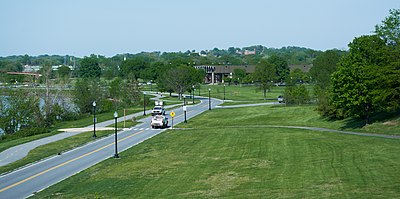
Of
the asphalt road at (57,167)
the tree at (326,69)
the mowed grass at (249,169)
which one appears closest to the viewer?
the mowed grass at (249,169)

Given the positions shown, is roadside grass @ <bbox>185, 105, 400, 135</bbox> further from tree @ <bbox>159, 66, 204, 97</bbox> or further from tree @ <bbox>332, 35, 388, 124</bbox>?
tree @ <bbox>159, 66, 204, 97</bbox>

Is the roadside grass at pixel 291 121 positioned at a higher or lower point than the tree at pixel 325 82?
lower

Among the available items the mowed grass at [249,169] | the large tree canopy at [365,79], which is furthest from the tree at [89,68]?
the large tree canopy at [365,79]

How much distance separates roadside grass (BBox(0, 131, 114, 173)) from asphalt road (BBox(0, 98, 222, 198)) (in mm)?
701

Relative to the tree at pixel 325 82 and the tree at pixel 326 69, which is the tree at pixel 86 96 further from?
the tree at pixel 326 69

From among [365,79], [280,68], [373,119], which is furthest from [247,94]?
[365,79]

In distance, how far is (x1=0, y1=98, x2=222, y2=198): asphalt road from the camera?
2327 centimetres

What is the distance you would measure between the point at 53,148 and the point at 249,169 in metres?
17.1

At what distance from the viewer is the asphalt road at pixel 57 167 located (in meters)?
23.3

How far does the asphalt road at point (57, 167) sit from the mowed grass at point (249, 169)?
0.94 meters

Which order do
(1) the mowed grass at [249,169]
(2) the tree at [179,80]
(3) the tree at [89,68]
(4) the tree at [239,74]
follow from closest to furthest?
(1) the mowed grass at [249,169]
(2) the tree at [179,80]
(4) the tree at [239,74]
(3) the tree at [89,68]

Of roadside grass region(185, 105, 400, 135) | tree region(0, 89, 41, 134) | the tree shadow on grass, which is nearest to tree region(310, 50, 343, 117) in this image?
roadside grass region(185, 105, 400, 135)

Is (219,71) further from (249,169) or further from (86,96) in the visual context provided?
(249,169)

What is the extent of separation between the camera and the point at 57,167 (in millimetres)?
28938
